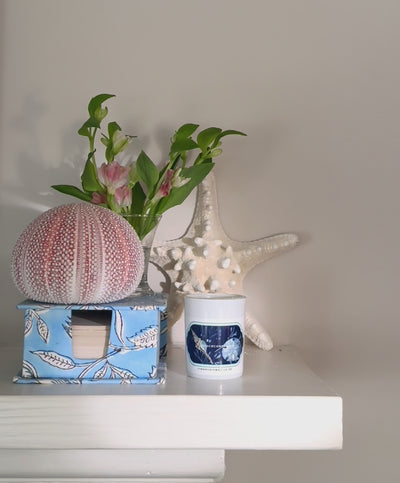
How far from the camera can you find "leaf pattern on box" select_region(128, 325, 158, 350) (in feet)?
2.16

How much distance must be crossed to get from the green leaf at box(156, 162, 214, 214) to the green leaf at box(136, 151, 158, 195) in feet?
0.08

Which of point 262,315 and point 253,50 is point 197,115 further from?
point 262,315

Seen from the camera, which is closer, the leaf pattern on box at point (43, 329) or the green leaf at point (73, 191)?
the leaf pattern on box at point (43, 329)

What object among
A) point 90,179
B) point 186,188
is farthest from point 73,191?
point 186,188

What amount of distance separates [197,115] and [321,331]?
362mm

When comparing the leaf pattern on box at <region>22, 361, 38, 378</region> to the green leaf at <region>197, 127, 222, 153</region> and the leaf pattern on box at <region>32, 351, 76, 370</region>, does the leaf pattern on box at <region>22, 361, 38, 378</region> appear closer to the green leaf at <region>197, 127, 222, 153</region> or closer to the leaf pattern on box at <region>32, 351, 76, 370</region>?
the leaf pattern on box at <region>32, 351, 76, 370</region>

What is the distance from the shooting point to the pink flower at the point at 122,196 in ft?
2.51

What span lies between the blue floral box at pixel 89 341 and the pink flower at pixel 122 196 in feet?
0.51

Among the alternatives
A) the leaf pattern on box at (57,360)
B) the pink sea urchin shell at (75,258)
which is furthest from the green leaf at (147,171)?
the leaf pattern on box at (57,360)

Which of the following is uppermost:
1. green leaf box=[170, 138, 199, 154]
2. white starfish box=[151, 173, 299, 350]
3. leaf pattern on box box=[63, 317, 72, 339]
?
green leaf box=[170, 138, 199, 154]

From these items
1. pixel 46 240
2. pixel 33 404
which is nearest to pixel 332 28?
pixel 46 240

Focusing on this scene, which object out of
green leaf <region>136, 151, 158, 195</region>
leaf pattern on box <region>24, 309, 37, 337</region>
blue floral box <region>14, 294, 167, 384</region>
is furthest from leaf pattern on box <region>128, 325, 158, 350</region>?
green leaf <region>136, 151, 158, 195</region>

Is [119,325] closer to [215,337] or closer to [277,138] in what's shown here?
[215,337]

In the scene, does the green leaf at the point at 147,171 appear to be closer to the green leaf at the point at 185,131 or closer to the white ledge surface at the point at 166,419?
the green leaf at the point at 185,131
